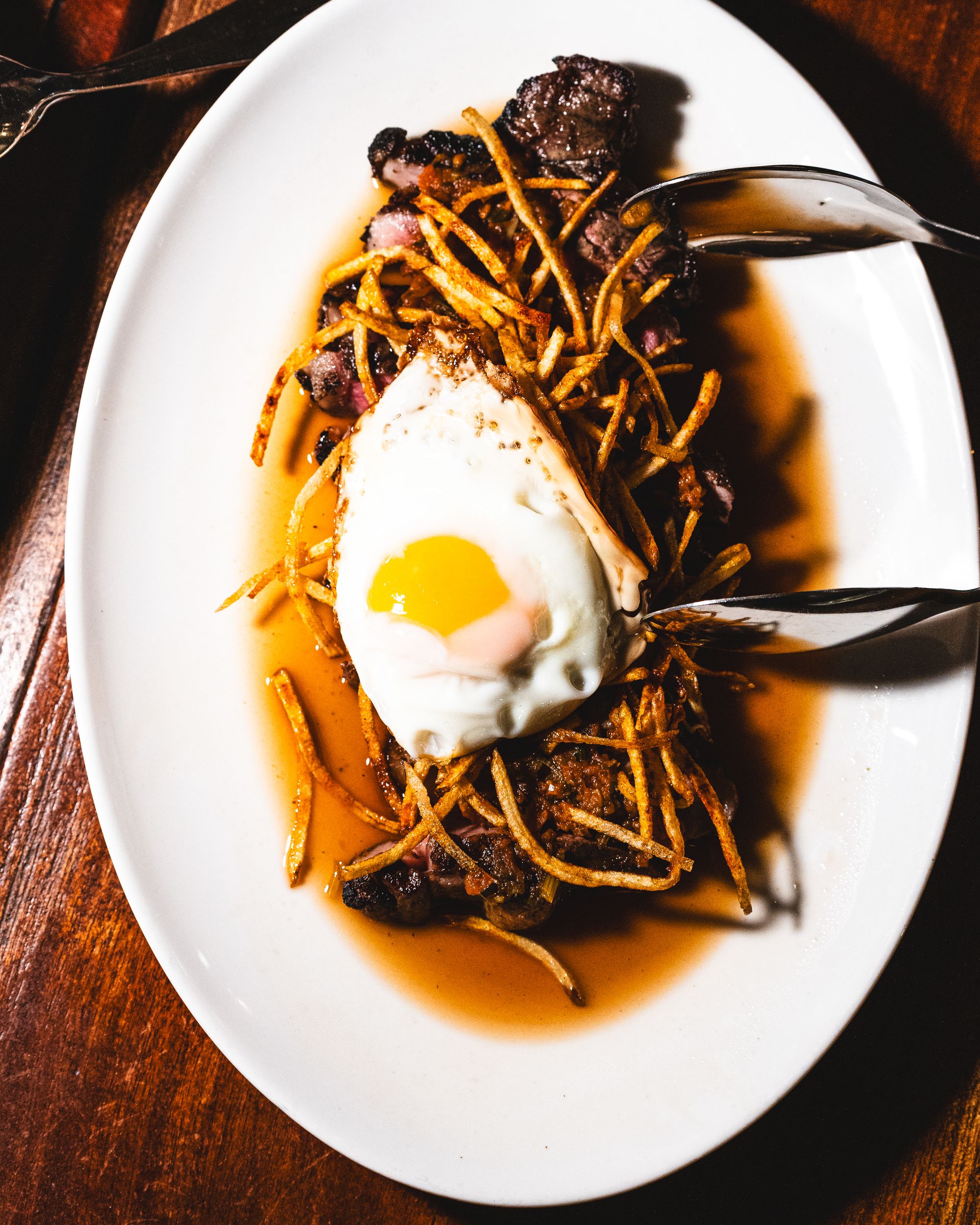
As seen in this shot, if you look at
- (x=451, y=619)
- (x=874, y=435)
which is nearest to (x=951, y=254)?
(x=874, y=435)

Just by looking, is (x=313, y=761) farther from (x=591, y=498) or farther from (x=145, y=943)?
(x=591, y=498)

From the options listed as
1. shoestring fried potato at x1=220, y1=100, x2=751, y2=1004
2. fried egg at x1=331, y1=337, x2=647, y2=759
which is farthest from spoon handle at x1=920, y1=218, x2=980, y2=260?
fried egg at x1=331, y1=337, x2=647, y2=759

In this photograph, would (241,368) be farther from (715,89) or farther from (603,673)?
(715,89)

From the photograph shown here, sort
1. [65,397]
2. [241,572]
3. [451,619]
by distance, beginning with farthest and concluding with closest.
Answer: [65,397] → [241,572] → [451,619]

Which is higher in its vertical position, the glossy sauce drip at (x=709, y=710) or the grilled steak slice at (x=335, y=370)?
the grilled steak slice at (x=335, y=370)

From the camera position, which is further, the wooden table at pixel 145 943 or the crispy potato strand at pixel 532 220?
the wooden table at pixel 145 943

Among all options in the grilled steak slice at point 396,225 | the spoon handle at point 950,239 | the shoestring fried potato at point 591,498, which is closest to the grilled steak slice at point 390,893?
the shoestring fried potato at point 591,498

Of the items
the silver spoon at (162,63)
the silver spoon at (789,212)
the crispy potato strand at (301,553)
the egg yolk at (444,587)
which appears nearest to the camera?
the egg yolk at (444,587)

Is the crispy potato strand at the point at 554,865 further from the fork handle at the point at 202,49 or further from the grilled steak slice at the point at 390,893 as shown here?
the fork handle at the point at 202,49
